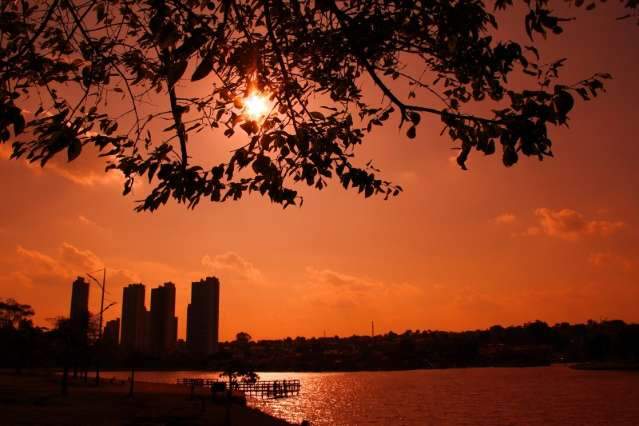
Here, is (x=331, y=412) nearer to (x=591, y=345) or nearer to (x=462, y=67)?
(x=462, y=67)

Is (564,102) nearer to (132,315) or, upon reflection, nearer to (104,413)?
(104,413)

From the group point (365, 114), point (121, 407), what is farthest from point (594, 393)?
point (365, 114)

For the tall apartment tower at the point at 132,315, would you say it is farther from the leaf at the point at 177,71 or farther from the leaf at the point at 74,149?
the leaf at the point at 177,71

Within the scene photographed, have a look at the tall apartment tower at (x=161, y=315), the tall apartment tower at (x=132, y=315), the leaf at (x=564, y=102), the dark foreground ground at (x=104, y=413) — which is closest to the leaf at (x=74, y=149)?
the leaf at (x=564, y=102)

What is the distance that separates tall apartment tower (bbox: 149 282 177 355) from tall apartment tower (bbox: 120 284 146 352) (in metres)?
8.28

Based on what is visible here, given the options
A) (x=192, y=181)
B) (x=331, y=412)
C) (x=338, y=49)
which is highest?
(x=338, y=49)

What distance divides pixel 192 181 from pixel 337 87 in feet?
9.12

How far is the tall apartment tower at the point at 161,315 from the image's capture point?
188125 mm

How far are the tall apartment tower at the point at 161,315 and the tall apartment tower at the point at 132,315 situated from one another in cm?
828

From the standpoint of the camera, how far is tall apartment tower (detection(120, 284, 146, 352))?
162250 millimetres

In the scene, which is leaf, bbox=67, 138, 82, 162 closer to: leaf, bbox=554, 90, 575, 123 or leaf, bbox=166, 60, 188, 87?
leaf, bbox=166, 60, 188, 87

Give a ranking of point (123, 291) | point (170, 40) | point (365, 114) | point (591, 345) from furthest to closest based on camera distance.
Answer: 1. point (591, 345)
2. point (123, 291)
3. point (365, 114)
4. point (170, 40)

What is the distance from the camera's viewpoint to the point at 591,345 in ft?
585

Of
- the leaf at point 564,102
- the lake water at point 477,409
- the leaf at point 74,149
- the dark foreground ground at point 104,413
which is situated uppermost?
the leaf at point 564,102
